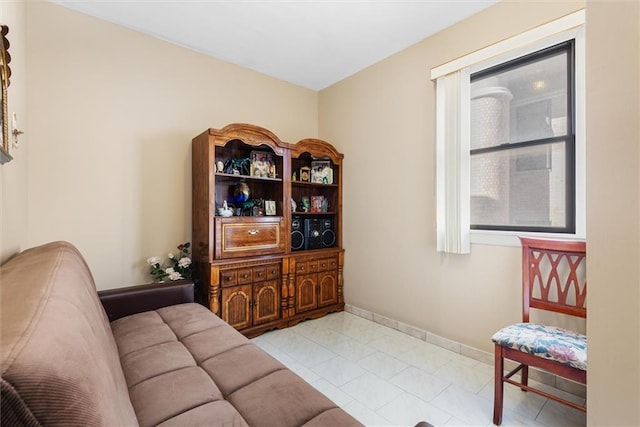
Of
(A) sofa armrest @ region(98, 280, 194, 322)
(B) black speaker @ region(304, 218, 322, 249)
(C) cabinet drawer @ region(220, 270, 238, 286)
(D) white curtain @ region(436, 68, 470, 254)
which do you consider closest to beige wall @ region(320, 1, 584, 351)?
(D) white curtain @ region(436, 68, 470, 254)

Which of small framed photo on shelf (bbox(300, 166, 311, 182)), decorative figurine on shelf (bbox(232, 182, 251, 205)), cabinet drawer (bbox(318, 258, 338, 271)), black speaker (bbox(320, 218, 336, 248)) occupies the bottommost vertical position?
cabinet drawer (bbox(318, 258, 338, 271))

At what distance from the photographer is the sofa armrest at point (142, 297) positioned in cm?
192

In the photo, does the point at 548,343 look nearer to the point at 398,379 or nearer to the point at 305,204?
the point at 398,379

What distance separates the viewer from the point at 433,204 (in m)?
2.62

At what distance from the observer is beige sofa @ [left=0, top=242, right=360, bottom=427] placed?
18.0 inches

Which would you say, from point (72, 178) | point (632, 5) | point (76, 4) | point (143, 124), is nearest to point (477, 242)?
point (632, 5)

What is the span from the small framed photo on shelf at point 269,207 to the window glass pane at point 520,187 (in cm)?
192

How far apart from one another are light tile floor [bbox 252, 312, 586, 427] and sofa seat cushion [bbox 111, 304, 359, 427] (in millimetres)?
787

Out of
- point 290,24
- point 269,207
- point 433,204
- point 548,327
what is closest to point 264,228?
point 269,207

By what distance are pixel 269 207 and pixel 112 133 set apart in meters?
1.52

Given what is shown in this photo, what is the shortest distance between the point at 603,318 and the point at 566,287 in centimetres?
130

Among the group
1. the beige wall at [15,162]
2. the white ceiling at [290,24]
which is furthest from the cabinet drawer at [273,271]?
the white ceiling at [290,24]

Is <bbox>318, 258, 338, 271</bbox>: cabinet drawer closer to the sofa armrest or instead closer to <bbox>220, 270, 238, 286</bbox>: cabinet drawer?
<bbox>220, 270, 238, 286</bbox>: cabinet drawer

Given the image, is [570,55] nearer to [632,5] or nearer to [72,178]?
[632,5]
